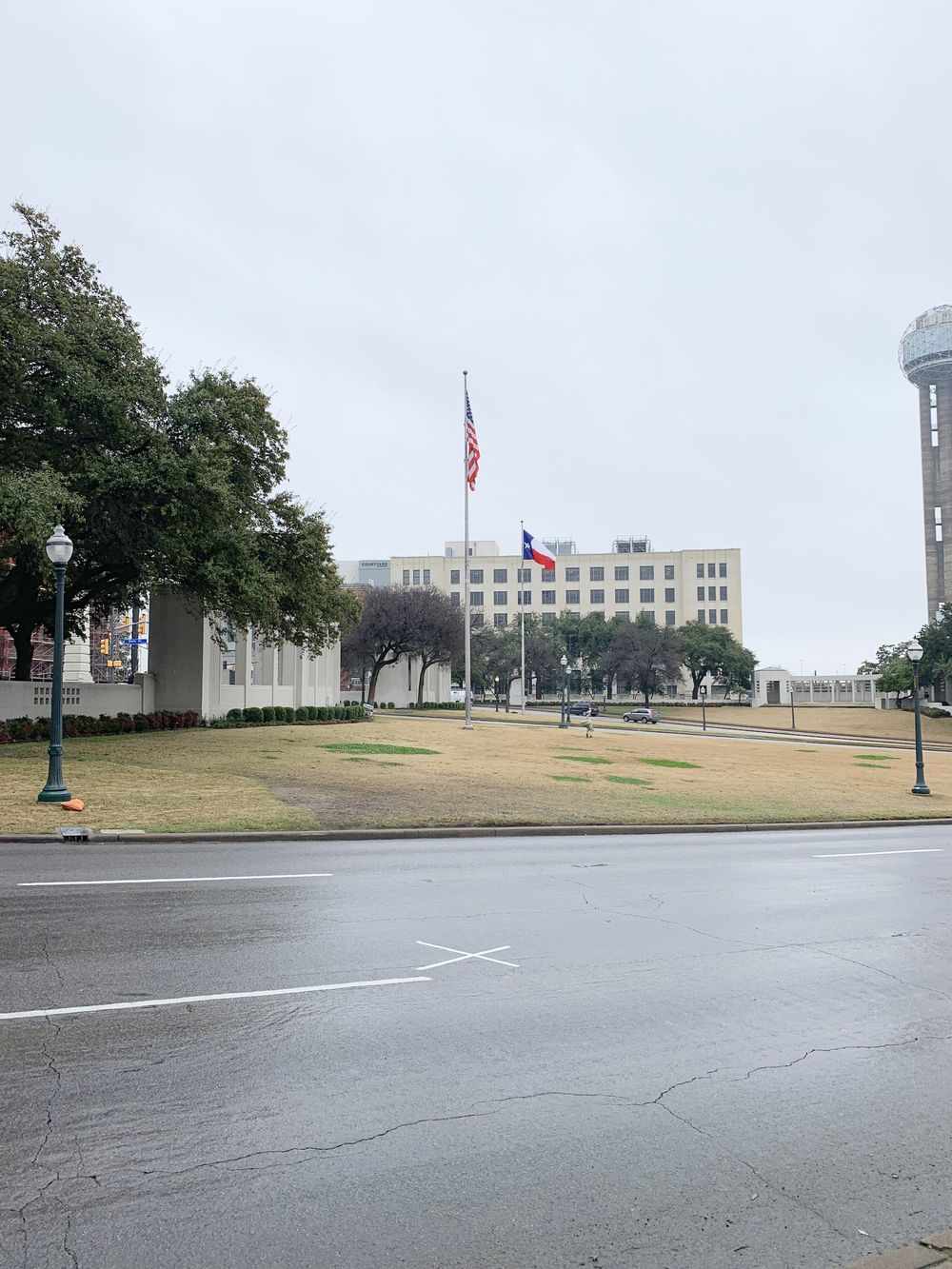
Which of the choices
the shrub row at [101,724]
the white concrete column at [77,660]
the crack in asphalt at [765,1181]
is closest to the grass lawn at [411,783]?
the shrub row at [101,724]

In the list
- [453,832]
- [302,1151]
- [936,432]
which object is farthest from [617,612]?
[302,1151]

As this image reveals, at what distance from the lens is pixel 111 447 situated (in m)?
28.2

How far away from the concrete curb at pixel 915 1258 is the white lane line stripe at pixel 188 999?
13.0ft

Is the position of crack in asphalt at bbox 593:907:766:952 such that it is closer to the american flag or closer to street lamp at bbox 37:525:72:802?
street lamp at bbox 37:525:72:802

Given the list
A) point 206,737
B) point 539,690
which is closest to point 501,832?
point 206,737

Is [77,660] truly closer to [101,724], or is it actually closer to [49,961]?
[101,724]

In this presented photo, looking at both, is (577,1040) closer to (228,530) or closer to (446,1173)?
A: (446,1173)

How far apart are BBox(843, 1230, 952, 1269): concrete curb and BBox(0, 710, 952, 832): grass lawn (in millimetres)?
13291

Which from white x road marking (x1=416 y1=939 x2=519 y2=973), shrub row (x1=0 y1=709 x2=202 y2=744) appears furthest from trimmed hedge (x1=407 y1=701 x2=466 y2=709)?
white x road marking (x1=416 y1=939 x2=519 y2=973)

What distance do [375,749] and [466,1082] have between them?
27.8 metres

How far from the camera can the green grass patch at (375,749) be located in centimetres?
3155

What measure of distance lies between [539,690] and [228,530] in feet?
307

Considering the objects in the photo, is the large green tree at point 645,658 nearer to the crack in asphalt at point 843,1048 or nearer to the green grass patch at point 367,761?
the green grass patch at point 367,761

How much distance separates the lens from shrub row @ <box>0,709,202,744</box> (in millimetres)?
29188
